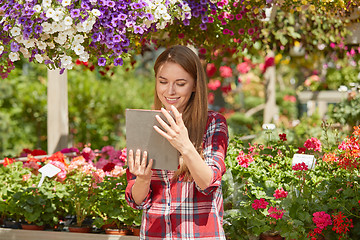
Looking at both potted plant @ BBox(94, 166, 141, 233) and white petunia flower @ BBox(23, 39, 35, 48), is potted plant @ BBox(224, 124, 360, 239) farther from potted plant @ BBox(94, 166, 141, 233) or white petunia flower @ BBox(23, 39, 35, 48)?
white petunia flower @ BBox(23, 39, 35, 48)

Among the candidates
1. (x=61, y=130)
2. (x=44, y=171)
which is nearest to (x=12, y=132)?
(x=61, y=130)

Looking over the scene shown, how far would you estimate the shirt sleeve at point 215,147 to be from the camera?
4.95ft

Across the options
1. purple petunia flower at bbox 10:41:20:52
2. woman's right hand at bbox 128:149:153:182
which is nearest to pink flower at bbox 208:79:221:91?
purple petunia flower at bbox 10:41:20:52

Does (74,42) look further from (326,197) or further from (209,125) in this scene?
(326,197)

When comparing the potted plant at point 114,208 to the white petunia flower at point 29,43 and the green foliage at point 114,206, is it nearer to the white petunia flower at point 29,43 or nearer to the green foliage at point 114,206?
the green foliage at point 114,206

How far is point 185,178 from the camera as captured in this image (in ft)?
5.17

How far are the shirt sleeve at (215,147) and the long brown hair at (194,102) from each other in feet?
0.09

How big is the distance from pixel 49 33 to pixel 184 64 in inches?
24.6

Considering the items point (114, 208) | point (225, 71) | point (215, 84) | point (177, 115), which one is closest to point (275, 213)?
point (114, 208)

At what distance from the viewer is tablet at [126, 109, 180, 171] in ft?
4.75

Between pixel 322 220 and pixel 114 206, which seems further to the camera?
pixel 114 206

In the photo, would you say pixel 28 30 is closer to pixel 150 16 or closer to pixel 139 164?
pixel 150 16

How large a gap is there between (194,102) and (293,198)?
1.10m

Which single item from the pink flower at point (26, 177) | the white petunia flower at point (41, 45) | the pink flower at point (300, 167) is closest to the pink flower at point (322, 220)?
the pink flower at point (300, 167)
